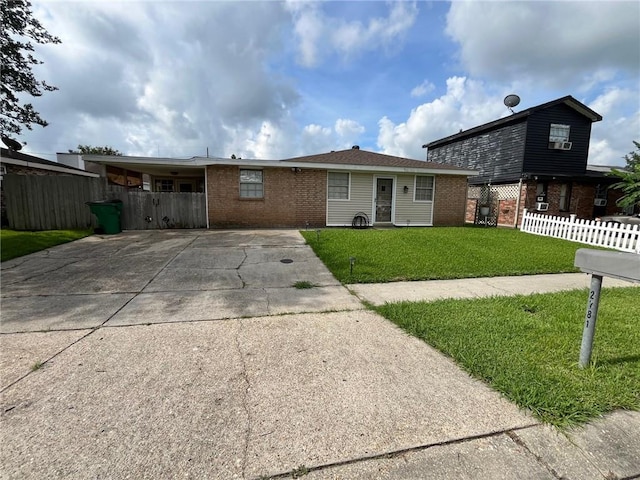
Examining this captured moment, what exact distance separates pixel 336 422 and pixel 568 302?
430 cm

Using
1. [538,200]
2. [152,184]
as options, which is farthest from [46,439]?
[538,200]

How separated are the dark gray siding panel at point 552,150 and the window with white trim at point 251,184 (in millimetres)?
13760

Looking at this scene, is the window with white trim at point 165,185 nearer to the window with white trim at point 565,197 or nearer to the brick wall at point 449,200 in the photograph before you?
the brick wall at point 449,200

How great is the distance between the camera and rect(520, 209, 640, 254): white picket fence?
8.75 metres

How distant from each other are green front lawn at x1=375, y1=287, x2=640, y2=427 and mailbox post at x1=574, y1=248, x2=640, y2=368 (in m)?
0.26

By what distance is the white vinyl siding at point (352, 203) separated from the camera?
12.8 m

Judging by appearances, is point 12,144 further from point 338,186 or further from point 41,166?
point 338,186

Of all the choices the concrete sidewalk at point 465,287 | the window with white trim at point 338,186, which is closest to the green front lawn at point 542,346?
the concrete sidewalk at point 465,287

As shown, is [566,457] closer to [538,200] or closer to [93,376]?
[93,376]

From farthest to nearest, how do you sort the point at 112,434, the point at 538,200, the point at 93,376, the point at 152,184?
the point at 152,184, the point at 538,200, the point at 93,376, the point at 112,434

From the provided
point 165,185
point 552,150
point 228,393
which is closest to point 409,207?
point 552,150

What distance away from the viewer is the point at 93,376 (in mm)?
2469

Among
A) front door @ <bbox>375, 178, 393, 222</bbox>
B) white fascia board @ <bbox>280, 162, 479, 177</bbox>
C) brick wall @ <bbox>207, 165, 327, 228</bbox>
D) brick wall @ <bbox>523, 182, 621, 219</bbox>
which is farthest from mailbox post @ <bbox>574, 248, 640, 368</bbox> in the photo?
brick wall @ <bbox>523, 182, 621, 219</bbox>

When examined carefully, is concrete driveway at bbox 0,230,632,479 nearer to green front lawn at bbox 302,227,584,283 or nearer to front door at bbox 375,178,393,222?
green front lawn at bbox 302,227,584,283
